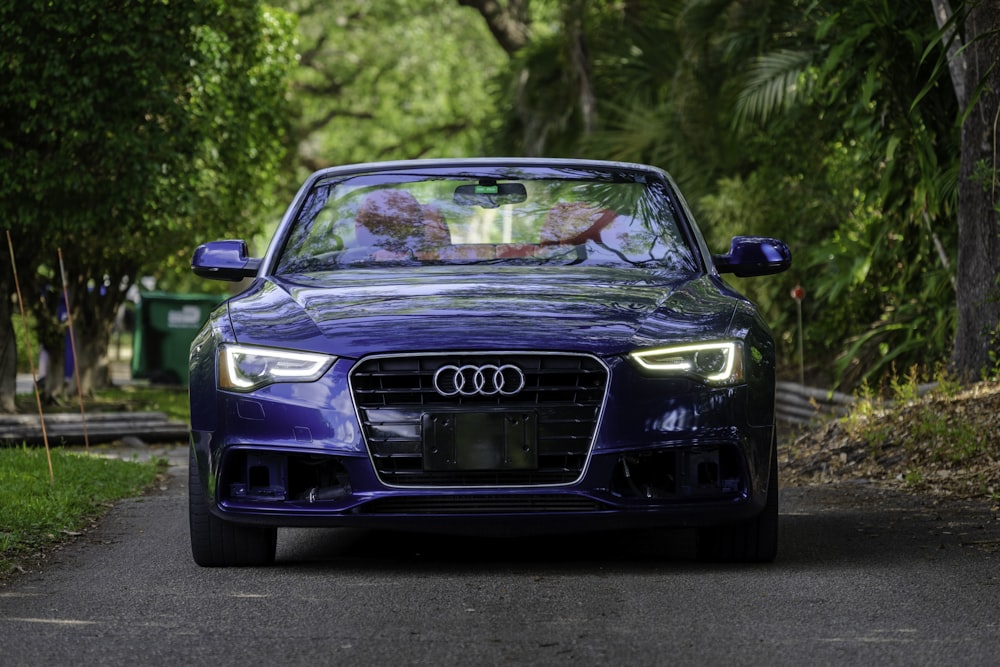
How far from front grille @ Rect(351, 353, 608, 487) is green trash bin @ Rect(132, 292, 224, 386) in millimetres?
20581

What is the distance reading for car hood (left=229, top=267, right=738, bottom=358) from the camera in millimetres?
5672

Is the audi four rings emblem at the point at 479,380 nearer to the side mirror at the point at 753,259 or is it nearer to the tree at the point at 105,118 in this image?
the side mirror at the point at 753,259

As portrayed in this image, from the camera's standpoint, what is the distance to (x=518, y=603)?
5.38 m

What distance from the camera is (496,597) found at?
5504mm

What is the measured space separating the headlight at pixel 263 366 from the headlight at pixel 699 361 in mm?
1101

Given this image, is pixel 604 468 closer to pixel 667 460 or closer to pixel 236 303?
pixel 667 460

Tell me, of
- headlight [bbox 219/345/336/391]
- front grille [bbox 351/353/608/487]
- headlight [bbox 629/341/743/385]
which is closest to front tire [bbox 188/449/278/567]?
headlight [bbox 219/345/336/391]

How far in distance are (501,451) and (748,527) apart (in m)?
1.08

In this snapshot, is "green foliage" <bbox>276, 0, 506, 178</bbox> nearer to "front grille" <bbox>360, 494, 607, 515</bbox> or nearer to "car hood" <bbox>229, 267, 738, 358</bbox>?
"car hood" <bbox>229, 267, 738, 358</bbox>

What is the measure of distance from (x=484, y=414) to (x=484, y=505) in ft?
1.08

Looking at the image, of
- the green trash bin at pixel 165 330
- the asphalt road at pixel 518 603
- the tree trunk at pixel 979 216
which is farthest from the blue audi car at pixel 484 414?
the green trash bin at pixel 165 330

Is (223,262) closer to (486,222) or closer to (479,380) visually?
(486,222)

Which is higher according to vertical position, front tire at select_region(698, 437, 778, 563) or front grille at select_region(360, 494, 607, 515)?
front grille at select_region(360, 494, 607, 515)

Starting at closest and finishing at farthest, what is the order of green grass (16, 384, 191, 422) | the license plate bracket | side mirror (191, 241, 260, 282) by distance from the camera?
the license plate bracket
side mirror (191, 241, 260, 282)
green grass (16, 384, 191, 422)
